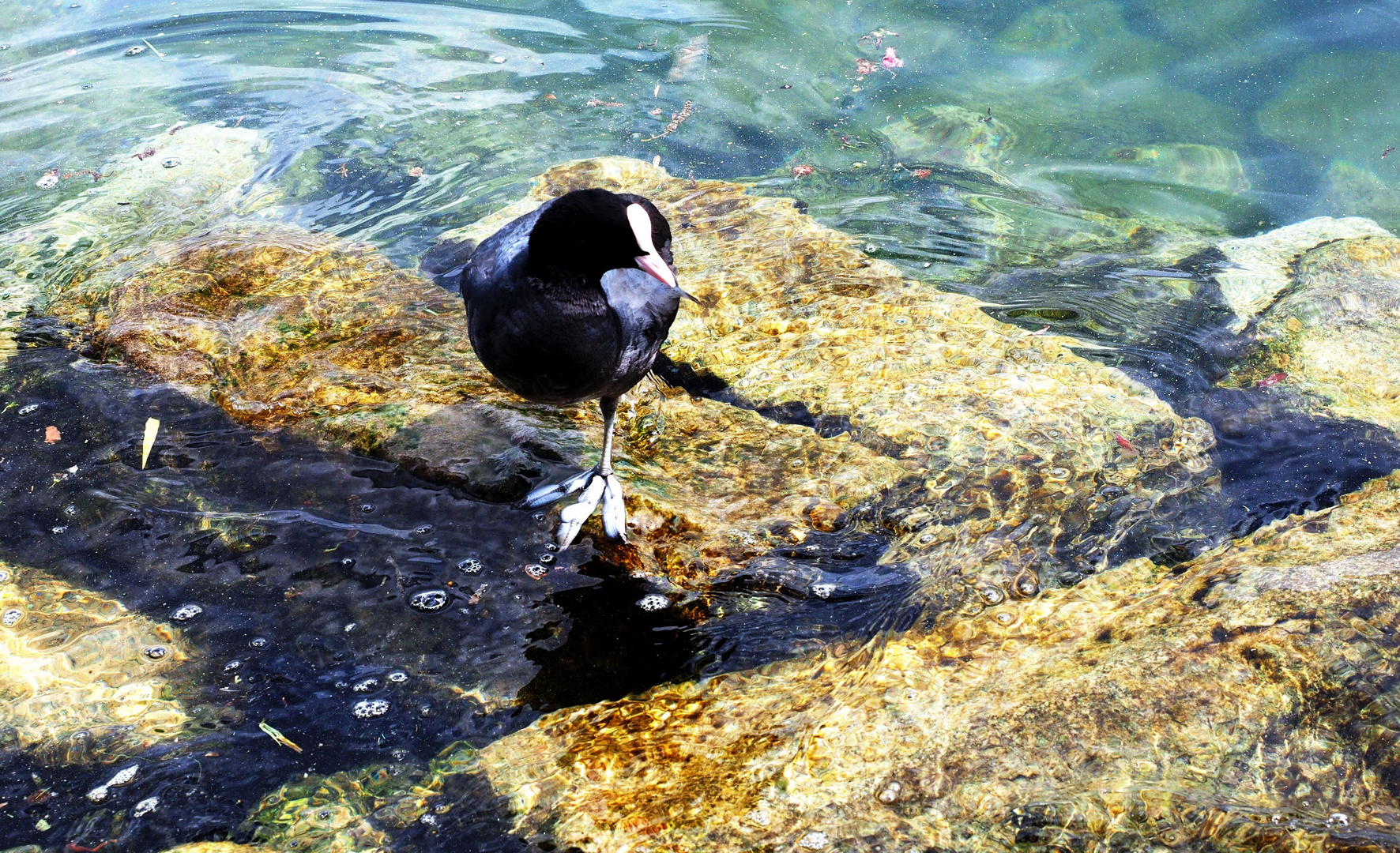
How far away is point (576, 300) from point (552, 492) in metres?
0.93

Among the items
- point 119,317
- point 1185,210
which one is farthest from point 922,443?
point 1185,210

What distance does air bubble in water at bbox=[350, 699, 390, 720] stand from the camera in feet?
9.84

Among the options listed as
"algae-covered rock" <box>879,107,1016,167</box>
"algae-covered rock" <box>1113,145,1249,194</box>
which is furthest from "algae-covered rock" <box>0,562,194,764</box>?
"algae-covered rock" <box>1113,145,1249,194</box>

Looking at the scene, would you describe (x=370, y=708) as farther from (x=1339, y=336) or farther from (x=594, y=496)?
(x=1339, y=336)

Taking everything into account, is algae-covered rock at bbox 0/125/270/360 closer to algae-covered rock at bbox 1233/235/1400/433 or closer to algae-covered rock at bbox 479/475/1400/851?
algae-covered rock at bbox 479/475/1400/851

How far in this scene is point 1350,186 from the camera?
745 cm

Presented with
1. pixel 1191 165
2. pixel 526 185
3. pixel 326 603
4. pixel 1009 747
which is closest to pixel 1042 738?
pixel 1009 747

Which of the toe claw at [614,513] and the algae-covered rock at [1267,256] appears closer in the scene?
the toe claw at [614,513]

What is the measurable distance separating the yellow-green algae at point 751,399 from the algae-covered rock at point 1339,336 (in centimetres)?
81

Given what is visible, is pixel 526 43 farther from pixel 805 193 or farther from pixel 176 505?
pixel 176 505

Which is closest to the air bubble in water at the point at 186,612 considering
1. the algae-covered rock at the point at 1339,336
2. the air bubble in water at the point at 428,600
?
the air bubble in water at the point at 428,600

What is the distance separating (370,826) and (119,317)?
3287 mm

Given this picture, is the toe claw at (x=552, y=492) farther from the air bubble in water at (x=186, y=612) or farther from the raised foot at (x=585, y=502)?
the air bubble in water at (x=186, y=612)

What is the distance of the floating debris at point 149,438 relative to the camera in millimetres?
3949
